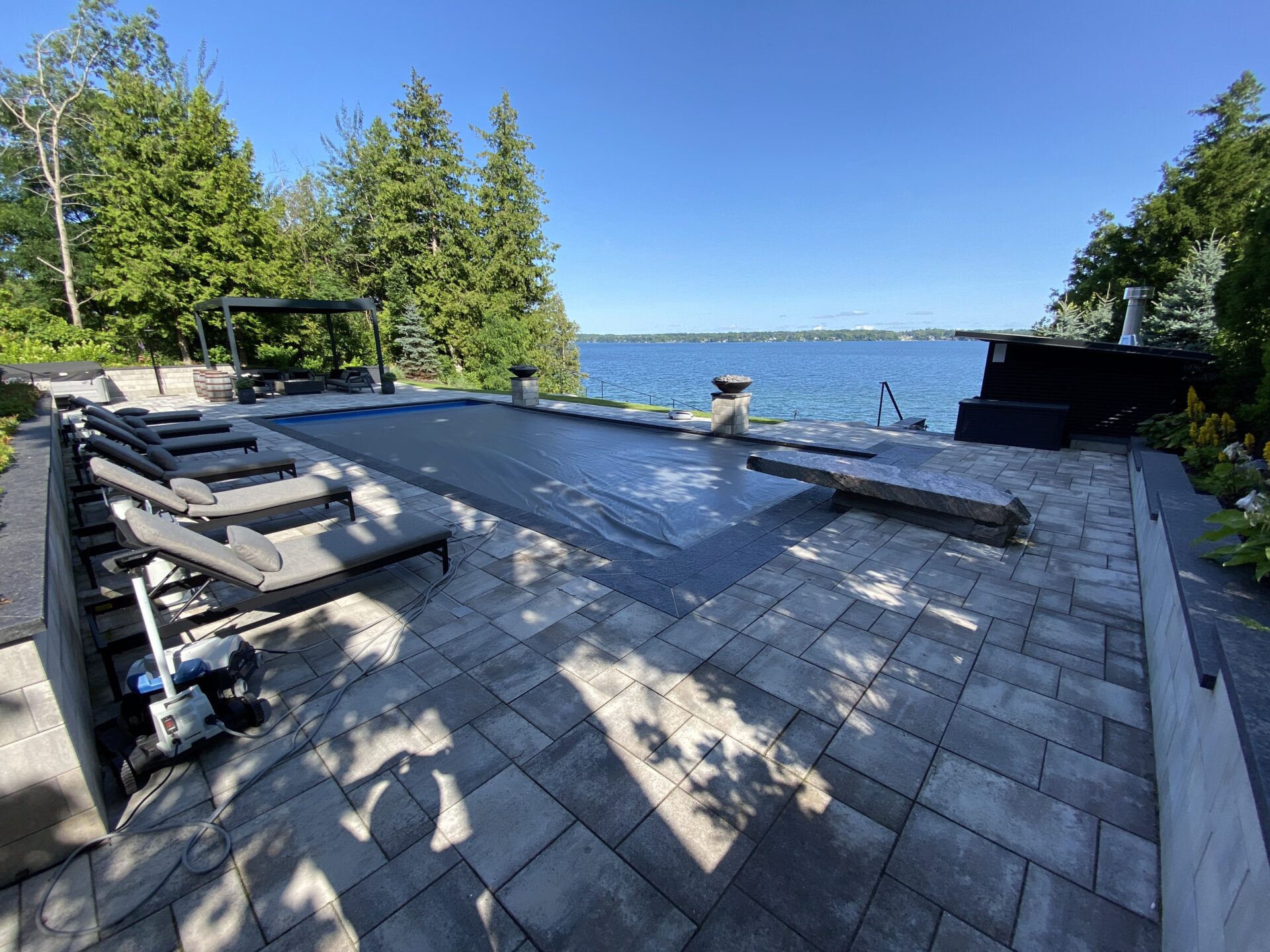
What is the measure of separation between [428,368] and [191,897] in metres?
23.9

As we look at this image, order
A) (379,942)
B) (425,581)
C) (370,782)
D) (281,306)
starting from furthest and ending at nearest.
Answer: (281,306)
(425,581)
(370,782)
(379,942)

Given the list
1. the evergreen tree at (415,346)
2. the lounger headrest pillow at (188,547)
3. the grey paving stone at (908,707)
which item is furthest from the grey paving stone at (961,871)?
the evergreen tree at (415,346)

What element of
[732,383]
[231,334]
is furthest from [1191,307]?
[231,334]

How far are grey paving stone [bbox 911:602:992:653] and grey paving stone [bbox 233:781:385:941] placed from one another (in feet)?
9.94

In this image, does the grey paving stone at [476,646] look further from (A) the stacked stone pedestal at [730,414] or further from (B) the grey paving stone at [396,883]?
(A) the stacked stone pedestal at [730,414]

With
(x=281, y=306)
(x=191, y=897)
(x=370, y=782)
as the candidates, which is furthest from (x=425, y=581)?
(x=281, y=306)

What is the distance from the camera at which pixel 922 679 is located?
8.91ft

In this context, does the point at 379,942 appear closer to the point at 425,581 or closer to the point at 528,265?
the point at 425,581

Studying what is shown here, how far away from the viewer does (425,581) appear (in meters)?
3.81

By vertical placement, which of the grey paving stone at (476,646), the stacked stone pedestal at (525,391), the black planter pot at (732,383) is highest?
the black planter pot at (732,383)

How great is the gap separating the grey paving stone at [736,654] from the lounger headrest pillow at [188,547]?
2.63 meters

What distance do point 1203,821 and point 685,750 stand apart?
1.62 m

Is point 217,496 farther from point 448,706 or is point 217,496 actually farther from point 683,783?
point 683,783

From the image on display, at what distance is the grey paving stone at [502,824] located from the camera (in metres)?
1.78
